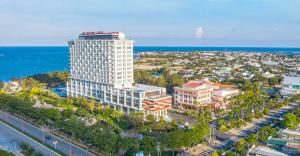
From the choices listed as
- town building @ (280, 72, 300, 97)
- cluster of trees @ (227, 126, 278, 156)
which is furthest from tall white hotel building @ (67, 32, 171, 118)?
town building @ (280, 72, 300, 97)

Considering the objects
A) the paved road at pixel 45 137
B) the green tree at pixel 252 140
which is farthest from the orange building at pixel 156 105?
the green tree at pixel 252 140

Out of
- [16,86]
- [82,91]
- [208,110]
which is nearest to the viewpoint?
[208,110]

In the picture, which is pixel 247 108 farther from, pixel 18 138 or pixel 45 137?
pixel 18 138

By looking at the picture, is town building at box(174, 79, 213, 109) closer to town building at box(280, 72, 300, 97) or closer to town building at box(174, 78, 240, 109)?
town building at box(174, 78, 240, 109)

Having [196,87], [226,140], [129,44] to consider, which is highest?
[129,44]

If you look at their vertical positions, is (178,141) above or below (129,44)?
below

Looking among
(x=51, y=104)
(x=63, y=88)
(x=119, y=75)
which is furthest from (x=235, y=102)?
(x=63, y=88)

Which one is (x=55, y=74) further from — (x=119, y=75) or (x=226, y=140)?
(x=226, y=140)
